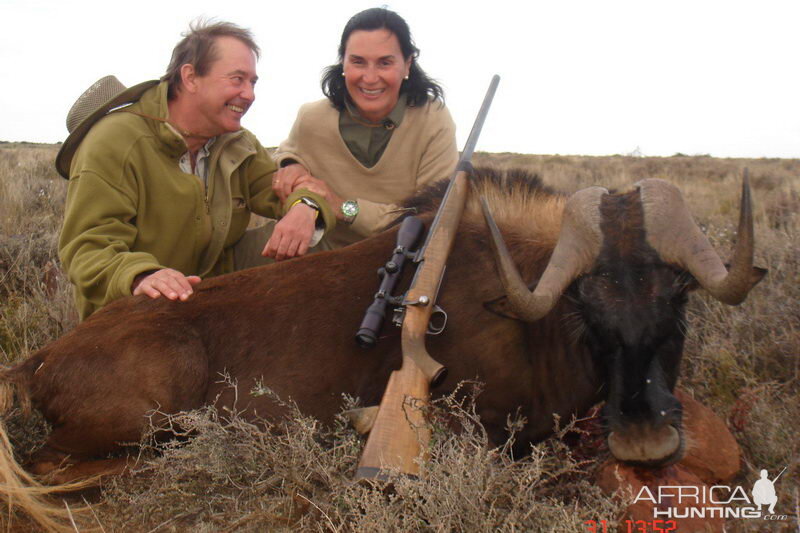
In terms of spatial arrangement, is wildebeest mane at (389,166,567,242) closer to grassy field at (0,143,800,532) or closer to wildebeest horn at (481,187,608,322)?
wildebeest horn at (481,187,608,322)

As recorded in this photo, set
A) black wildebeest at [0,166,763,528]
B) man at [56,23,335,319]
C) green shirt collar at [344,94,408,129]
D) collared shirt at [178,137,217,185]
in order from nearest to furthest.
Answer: black wildebeest at [0,166,763,528], man at [56,23,335,319], collared shirt at [178,137,217,185], green shirt collar at [344,94,408,129]

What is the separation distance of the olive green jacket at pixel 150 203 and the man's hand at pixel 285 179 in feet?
0.45

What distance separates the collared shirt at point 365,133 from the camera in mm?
5469

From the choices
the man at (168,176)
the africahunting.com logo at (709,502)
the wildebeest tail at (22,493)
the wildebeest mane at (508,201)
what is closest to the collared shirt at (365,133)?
the man at (168,176)

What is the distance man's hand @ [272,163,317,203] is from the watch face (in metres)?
0.38

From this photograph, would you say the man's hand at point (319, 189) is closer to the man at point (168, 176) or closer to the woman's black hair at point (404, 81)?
the man at point (168, 176)

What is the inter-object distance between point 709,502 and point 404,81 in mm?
4016

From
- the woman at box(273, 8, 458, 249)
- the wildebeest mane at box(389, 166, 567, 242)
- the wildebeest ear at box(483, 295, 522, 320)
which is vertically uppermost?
the woman at box(273, 8, 458, 249)

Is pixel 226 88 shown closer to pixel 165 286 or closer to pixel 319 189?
pixel 319 189

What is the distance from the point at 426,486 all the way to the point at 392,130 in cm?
360

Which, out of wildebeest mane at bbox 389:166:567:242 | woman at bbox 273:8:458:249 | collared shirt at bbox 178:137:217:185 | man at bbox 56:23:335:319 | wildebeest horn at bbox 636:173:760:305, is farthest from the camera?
woman at bbox 273:8:458:249

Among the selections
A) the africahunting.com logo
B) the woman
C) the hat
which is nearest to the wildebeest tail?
the hat

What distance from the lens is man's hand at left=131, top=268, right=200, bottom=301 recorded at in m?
3.47

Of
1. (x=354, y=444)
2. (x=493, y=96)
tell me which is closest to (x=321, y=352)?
(x=354, y=444)
